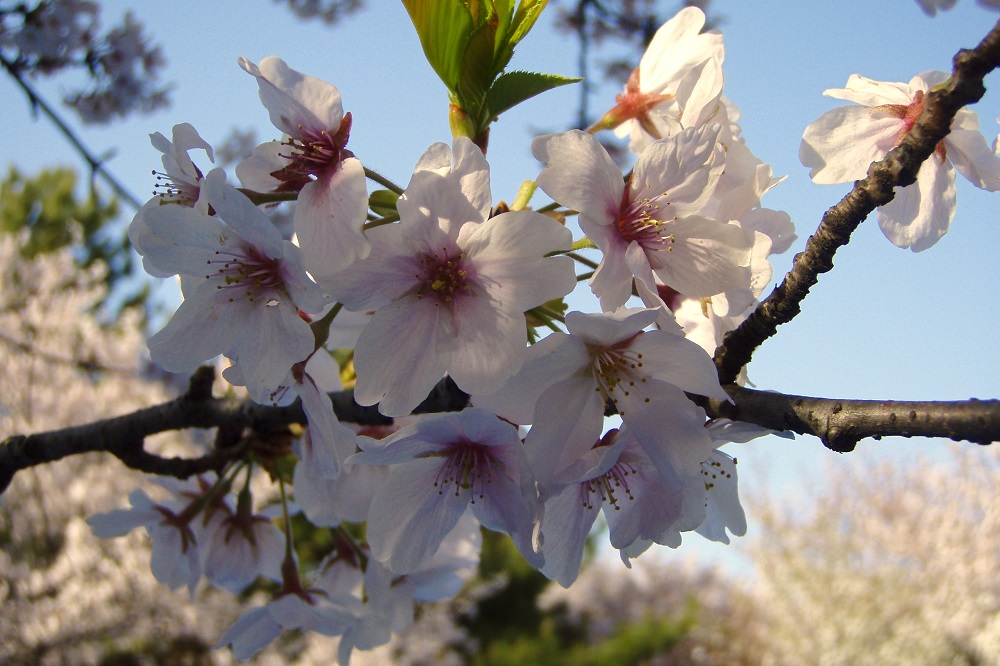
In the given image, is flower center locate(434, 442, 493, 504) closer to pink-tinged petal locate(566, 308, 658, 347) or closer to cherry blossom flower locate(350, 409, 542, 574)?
cherry blossom flower locate(350, 409, 542, 574)

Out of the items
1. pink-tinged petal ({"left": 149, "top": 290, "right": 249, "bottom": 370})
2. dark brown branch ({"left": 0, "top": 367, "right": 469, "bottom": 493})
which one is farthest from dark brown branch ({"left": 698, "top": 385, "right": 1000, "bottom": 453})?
dark brown branch ({"left": 0, "top": 367, "right": 469, "bottom": 493})

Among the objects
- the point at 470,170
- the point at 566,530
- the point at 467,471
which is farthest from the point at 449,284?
the point at 566,530

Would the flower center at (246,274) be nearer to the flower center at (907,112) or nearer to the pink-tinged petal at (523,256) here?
the pink-tinged petal at (523,256)

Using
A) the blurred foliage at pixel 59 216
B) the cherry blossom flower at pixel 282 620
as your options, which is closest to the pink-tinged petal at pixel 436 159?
the cherry blossom flower at pixel 282 620

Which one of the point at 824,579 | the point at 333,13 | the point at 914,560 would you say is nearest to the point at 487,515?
the point at 333,13

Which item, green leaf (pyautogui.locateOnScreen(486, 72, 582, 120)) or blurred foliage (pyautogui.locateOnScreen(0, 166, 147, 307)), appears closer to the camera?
green leaf (pyautogui.locateOnScreen(486, 72, 582, 120))

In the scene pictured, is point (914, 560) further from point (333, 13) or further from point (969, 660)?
point (333, 13)

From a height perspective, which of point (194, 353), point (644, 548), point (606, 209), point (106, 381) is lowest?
point (644, 548)
